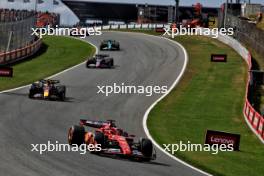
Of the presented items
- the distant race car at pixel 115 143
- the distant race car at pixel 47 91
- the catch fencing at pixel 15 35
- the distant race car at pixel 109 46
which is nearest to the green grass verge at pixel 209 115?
the distant race car at pixel 115 143

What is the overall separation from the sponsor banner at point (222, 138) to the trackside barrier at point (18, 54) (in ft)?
89.2


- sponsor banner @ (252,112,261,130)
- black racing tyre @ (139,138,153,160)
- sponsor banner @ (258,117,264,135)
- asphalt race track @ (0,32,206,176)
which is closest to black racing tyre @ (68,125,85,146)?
asphalt race track @ (0,32,206,176)

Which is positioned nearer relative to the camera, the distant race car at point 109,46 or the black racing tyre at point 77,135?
the black racing tyre at point 77,135

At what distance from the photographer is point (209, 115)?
107 feet

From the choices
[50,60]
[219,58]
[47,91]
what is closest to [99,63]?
[50,60]

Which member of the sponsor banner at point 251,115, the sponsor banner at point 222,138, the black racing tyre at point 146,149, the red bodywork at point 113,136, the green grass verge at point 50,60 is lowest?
the green grass verge at point 50,60

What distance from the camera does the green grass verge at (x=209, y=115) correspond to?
2167 centimetres

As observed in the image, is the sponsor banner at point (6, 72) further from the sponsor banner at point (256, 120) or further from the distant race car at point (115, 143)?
the distant race car at point (115, 143)

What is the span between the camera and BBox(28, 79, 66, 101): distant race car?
3183cm

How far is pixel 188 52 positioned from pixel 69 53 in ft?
34.7

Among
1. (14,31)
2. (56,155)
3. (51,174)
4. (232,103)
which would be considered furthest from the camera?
(14,31)

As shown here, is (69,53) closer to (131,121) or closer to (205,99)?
(205,99)

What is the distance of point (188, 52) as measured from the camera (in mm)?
60250

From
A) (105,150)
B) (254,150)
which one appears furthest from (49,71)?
(105,150)
